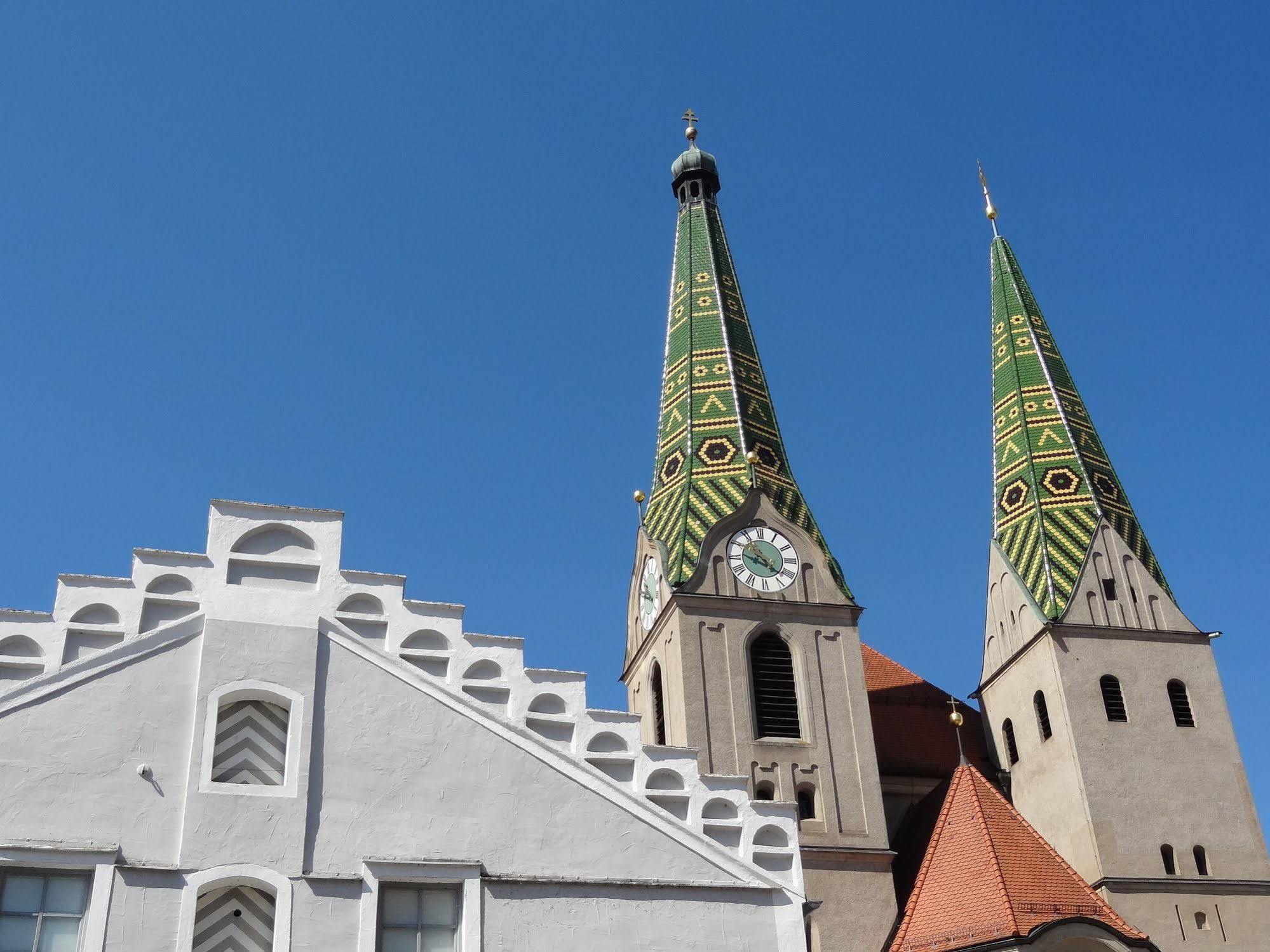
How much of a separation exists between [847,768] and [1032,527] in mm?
7803

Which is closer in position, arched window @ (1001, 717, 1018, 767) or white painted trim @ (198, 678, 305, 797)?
white painted trim @ (198, 678, 305, 797)

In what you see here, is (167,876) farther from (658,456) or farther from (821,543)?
(658,456)

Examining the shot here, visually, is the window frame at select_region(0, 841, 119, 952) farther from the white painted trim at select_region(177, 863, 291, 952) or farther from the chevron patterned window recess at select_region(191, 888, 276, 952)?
the chevron patterned window recess at select_region(191, 888, 276, 952)

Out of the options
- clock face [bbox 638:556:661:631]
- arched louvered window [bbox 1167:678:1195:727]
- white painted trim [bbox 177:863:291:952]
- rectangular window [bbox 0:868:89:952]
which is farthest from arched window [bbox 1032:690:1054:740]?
rectangular window [bbox 0:868:89:952]

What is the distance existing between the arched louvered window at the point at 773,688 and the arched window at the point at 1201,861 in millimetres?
7479

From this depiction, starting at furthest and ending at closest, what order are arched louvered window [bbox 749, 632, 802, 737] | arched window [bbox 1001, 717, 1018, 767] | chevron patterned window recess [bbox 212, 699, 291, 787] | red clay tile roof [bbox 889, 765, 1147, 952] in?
arched window [bbox 1001, 717, 1018, 767], arched louvered window [bbox 749, 632, 802, 737], red clay tile roof [bbox 889, 765, 1147, 952], chevron patterned window recess [bbox 212, 699, 291, 787]

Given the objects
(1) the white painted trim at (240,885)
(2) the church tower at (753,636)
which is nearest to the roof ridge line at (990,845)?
(2) the church tower at (753,636)

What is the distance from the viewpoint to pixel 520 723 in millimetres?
A: 13539

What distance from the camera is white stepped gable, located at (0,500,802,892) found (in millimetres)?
13422

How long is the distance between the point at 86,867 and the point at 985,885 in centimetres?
1518

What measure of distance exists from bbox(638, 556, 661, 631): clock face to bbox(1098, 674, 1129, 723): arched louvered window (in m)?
8.85

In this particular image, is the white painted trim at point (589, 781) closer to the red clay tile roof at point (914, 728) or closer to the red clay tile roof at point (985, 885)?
the red clay tile roof at point (985, 885)

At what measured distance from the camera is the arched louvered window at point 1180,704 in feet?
97.0

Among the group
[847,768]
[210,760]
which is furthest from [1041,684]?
[210,760]
